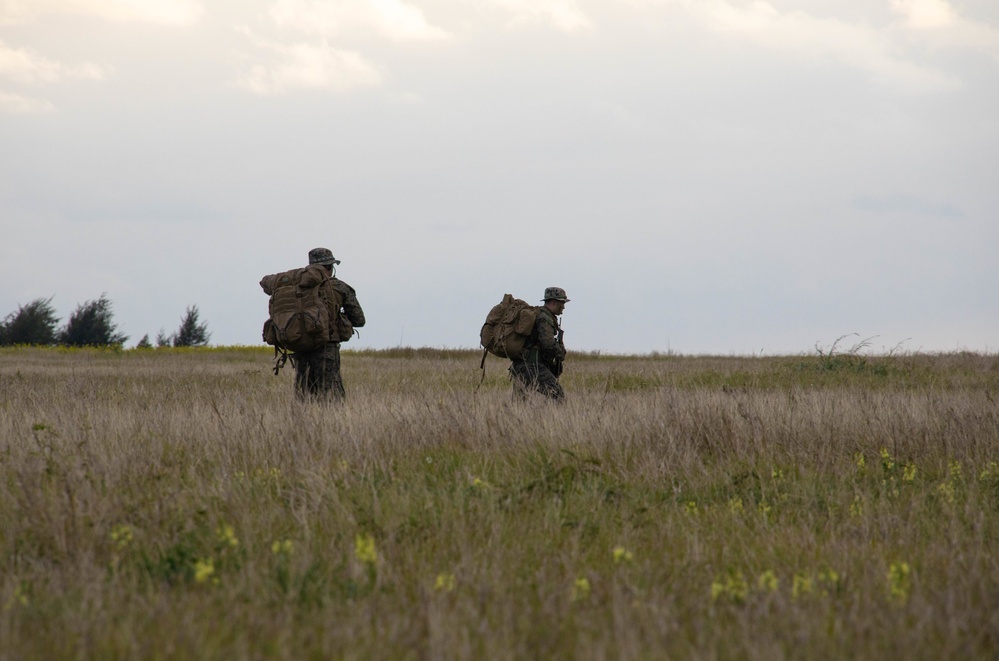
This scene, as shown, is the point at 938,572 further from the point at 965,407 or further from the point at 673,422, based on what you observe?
the point at 965,407

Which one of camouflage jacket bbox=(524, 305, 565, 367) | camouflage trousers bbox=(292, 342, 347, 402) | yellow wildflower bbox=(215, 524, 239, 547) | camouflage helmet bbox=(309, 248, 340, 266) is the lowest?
yellow wildflower bbox=(215, 524, 239, 547)

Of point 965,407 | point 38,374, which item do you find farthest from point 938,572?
point 38,374

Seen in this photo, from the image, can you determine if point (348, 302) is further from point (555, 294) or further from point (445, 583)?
point (445, 583)

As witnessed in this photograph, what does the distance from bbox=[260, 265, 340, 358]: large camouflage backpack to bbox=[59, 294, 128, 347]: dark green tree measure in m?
40.7

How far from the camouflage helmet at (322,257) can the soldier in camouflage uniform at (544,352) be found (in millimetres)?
2610

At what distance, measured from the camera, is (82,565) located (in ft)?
Result: 13.7

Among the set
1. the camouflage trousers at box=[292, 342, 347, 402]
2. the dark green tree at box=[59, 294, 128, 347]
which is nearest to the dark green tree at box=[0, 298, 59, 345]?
the dark green tree at box=[59, 294, 128, 347]

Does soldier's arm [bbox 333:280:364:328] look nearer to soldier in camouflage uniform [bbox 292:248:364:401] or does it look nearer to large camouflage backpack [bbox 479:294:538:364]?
soldier in camouflage uniform [bbox 292:248:364:401]

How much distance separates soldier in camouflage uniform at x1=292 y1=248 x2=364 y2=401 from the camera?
11250 mm

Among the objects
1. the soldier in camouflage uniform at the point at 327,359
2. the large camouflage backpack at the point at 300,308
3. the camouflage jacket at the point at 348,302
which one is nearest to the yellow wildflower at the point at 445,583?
the large camouflage backpack at the point at 300,308

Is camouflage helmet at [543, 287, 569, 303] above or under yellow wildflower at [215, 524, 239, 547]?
above

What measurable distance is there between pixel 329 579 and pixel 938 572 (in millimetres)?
3024

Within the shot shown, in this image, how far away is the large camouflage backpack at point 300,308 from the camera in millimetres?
10586

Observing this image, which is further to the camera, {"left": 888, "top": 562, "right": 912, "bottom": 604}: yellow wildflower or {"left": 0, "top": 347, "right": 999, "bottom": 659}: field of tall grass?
{"left": 888, "top": 562, "right": 912, "bottom": 604}: yellow wildflower
